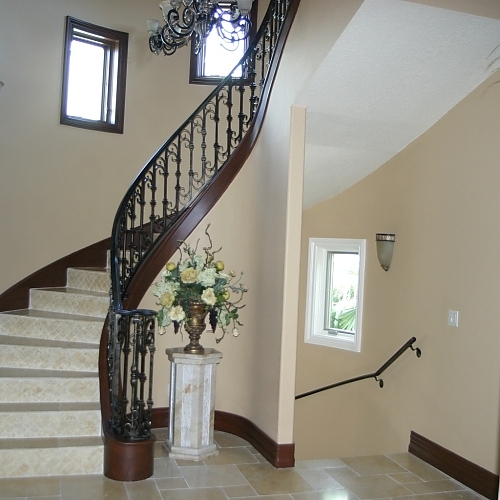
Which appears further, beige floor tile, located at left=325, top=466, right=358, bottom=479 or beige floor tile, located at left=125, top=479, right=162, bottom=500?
beige floor tile, located at left=325, top=466, right=358, bottom=479

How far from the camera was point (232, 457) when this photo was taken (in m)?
4.21

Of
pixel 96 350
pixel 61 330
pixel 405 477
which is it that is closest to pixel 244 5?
pixel 96 350

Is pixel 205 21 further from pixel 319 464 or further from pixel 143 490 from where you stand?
pixel 319 464

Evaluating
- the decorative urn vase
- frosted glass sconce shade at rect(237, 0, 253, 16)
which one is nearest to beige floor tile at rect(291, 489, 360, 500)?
the decorative urn vase

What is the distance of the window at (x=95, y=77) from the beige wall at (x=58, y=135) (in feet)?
0.30

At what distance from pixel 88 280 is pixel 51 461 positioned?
7.07ft

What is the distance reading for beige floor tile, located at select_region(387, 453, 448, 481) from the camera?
13.1 ft

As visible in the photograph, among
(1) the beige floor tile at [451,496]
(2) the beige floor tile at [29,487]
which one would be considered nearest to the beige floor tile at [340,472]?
(1) the beige floor tile at [451,496]

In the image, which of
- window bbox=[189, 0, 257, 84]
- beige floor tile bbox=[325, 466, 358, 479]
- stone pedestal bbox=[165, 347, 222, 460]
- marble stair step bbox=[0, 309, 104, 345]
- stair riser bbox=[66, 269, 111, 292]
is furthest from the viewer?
window bbox=[189, 0, 257, 84]

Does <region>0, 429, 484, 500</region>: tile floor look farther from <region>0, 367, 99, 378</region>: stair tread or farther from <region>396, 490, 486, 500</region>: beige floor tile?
<region>0, 367, 99, 378</region>: stair tread

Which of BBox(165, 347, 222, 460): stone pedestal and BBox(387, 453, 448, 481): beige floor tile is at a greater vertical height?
BBox(165, 347, 222, 460): stone pedestal

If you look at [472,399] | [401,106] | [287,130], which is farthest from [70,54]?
[472,399]

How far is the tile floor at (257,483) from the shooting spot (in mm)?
3479

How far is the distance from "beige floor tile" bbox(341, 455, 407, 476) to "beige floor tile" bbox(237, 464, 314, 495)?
1.45 ft
